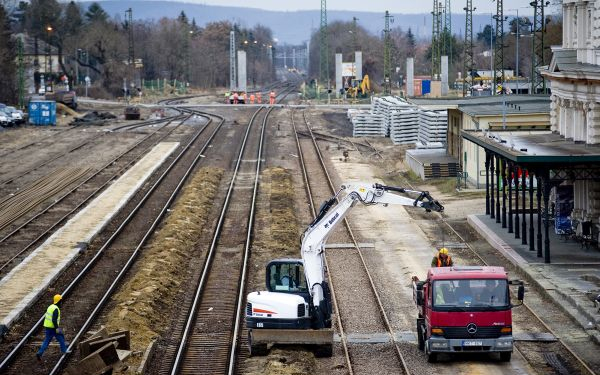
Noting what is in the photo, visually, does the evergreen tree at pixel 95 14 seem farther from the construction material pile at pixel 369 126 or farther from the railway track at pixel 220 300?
the railway track at pixel 220 300

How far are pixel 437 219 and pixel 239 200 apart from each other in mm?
9162

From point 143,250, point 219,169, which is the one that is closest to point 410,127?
point 219,169

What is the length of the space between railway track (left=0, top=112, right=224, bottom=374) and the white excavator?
402cm

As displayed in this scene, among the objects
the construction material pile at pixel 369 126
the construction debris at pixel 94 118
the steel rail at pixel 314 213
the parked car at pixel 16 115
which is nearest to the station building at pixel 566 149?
the steel rail at pixel 314 213

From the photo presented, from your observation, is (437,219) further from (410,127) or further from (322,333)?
(410,127)

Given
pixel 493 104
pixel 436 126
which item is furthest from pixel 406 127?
pixel 493 104

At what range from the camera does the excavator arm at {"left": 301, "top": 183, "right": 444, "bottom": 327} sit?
22688 mm

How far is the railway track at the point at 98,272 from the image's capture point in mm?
23703

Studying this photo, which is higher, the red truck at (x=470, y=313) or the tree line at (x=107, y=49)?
the tree line at (x=107, y=49)

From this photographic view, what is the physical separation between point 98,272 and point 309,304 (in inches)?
443

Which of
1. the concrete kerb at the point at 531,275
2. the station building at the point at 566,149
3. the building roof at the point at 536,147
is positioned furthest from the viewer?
the station building at the point at 566,149

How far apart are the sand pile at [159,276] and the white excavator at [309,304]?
98.8 inches

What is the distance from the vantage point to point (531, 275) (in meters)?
30.3

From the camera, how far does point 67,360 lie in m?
22.9
